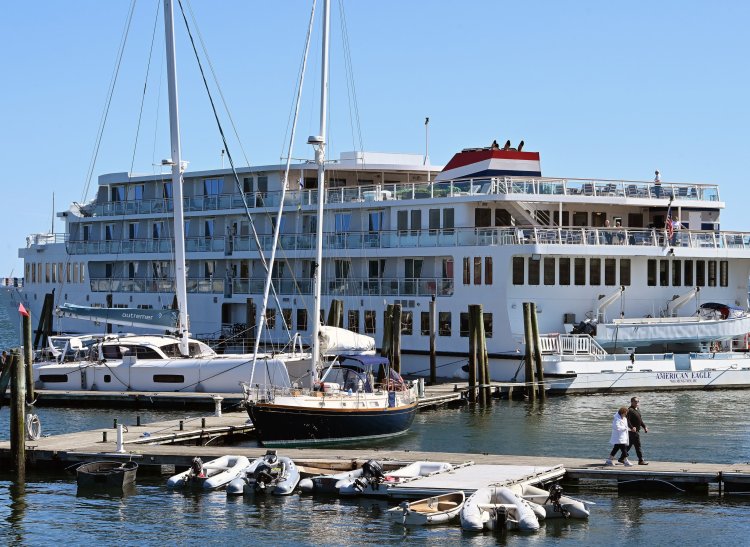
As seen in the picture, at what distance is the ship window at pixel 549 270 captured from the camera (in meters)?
47.7

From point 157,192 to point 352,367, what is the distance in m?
28.5

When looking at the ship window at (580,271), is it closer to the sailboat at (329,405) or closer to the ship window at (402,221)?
the ship window at (402,221)

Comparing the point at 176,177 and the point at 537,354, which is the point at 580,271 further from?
the point at 176,177

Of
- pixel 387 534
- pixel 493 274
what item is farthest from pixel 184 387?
pixel 387 534

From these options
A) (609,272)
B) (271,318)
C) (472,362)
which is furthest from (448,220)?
(271,318)

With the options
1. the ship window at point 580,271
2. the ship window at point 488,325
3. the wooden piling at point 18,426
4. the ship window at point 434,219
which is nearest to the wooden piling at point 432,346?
the ship window at point 488,325

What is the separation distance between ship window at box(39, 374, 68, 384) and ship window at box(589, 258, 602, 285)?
63.7ft

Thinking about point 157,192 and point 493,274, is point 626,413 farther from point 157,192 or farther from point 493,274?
point 157,192

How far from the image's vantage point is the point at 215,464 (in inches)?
1148

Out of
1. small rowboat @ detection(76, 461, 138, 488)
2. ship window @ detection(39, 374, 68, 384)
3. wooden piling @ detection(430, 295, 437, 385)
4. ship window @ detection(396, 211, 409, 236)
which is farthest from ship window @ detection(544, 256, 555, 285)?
small rowboat @ detection(76, 461, 138, 488)

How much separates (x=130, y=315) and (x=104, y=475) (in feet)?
68.7

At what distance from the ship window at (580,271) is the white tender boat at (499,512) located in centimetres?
2356

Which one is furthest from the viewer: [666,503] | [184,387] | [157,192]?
[157,192]

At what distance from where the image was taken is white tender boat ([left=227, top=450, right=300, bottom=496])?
27.8 metres
